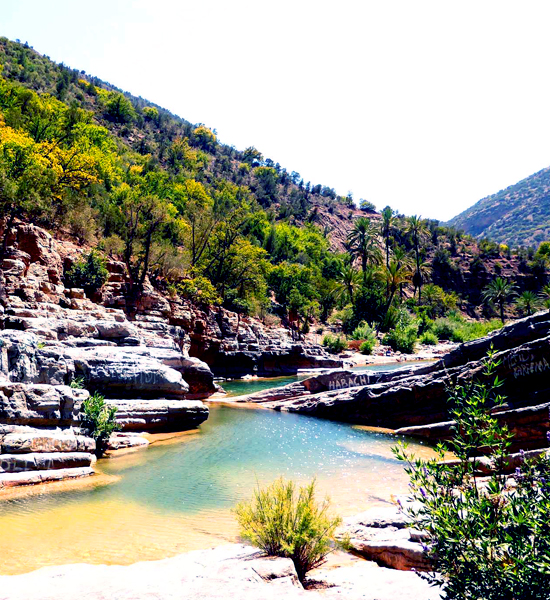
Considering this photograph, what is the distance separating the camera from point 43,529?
8.52 meters

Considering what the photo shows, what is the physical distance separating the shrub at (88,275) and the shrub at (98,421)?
18.9m

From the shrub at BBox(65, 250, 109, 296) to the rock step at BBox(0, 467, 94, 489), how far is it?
2168cm

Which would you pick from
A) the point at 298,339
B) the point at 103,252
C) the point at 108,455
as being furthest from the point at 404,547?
the point at 298,339

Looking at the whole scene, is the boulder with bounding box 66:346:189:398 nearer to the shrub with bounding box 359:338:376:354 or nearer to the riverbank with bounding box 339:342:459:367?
the riverbank with bounding box 339:342:459:367

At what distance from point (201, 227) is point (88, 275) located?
18.5m

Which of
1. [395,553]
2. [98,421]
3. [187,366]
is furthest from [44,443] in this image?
[187,366]

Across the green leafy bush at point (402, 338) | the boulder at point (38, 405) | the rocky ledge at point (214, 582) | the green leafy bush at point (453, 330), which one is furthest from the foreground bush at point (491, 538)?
the green leafy bush at point (453, 330)

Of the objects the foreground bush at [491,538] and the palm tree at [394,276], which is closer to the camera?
the foreground bush at [491,538]

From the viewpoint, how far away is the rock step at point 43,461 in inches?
428

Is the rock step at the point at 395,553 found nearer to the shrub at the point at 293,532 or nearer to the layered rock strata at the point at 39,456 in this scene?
the shrub at the point at 293,532

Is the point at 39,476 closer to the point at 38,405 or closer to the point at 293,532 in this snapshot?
the point at 38,405

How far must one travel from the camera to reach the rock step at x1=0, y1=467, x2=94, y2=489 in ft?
34.6

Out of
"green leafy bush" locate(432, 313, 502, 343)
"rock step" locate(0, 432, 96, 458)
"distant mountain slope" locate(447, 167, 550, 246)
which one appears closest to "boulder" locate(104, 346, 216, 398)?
"rock step" locate(0, 432, 96, 458)

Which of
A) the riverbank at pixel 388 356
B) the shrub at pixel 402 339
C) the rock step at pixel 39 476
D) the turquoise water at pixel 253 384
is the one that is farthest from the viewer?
the shrub at pixel 402 339
